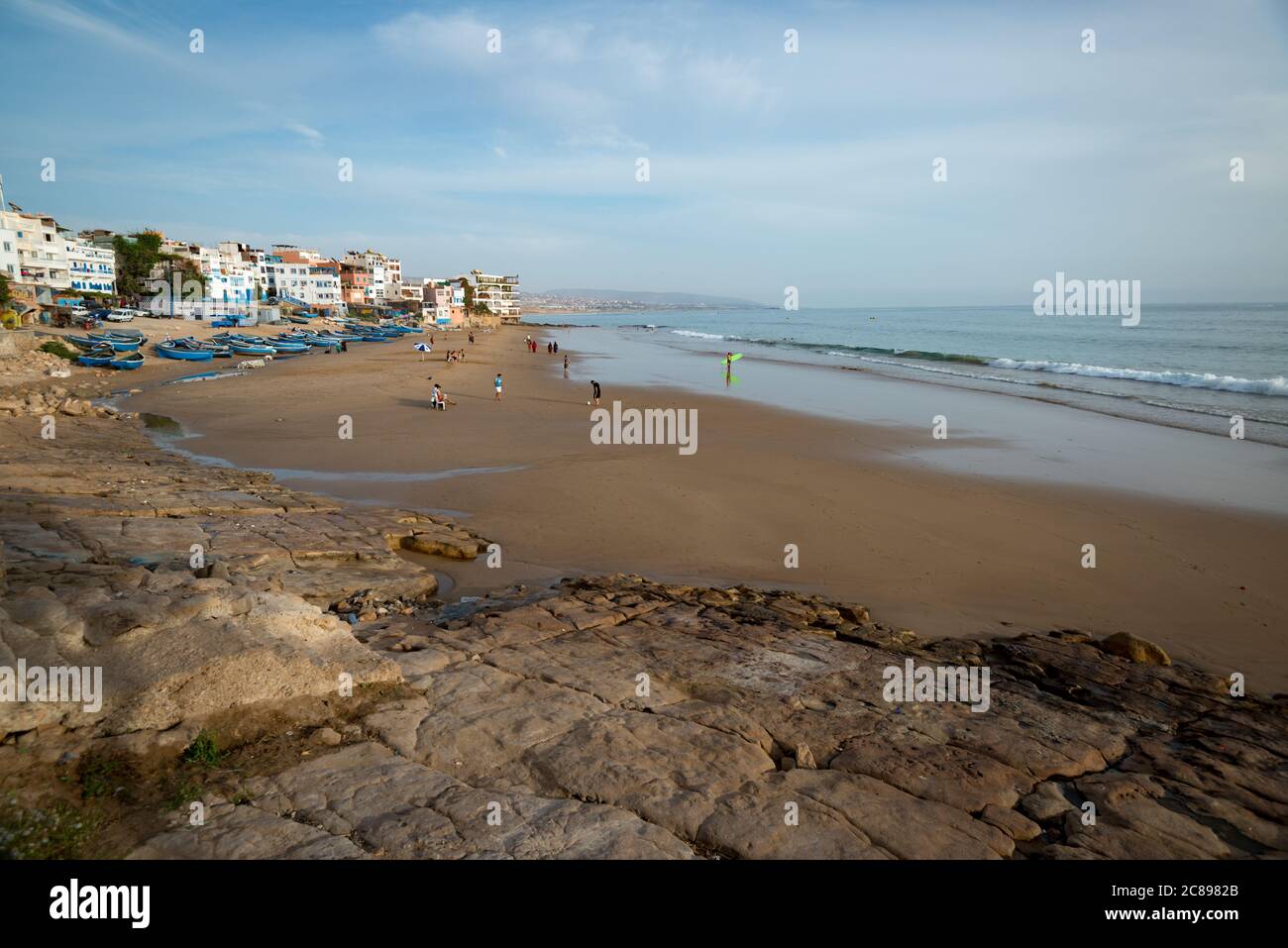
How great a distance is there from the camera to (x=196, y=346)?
154 ft

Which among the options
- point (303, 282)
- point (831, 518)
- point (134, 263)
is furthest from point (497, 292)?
point (831, 518)

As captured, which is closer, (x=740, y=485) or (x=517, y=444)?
(x=740, y=485)

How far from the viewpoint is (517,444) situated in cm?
2106

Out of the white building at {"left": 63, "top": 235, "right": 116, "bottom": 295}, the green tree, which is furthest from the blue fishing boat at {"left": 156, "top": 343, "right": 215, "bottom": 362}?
the green tree

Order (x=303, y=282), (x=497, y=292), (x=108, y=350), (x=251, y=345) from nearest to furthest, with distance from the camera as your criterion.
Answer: (x=108, y=350) < (x=251, y=345) < (x=303, y=282) < (x=497, y=292)

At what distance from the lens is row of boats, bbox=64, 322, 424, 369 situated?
124 ft

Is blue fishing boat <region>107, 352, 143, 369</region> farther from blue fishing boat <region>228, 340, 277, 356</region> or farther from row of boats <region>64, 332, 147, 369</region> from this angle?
blue fishing boat <region>228, 340, 277, 356</region>

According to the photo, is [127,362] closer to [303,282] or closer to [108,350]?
[108,350]

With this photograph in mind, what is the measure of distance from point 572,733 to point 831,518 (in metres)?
9.89

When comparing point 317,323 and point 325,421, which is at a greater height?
point 317,323

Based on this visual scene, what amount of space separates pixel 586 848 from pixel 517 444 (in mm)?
17500
